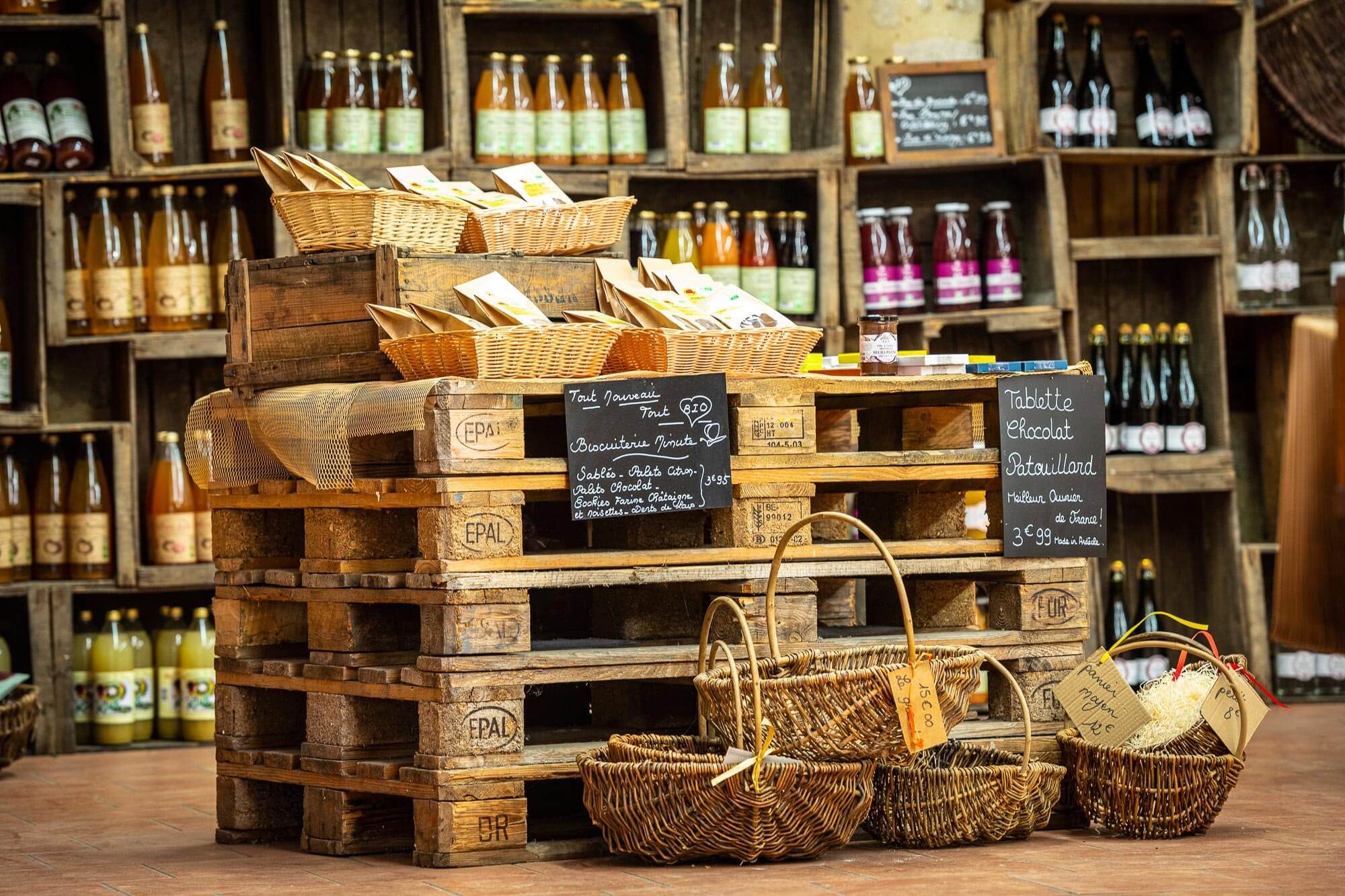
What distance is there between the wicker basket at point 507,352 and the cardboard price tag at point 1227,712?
1.38 m

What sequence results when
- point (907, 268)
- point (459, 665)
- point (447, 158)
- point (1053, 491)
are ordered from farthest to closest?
point (907, 268)
point (447, 158)
point (1053, 491)
point (459, 665)

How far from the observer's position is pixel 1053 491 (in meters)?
3.81

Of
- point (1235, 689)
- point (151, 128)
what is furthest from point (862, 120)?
point (1235, 689)

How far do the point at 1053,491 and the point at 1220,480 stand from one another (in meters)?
2.46

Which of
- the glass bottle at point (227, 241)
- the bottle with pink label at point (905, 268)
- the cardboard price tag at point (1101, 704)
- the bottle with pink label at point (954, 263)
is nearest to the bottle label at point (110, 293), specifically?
the glass bottle at point (227, 241)

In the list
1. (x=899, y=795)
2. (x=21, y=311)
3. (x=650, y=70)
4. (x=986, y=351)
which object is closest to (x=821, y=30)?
(x=650, y=70)

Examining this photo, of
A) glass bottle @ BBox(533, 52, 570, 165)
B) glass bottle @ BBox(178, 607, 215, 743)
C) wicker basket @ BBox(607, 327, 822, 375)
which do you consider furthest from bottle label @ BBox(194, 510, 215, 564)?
wicker basket @ BBox(607, 327, 822, 375)

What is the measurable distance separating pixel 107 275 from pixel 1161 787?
3.62 m

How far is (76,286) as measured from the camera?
222 inches

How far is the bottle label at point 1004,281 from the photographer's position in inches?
236

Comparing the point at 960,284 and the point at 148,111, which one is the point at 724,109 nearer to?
the point at 960,284

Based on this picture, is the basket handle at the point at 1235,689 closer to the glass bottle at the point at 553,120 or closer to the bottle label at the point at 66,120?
the glass bottle at the point at 553,120

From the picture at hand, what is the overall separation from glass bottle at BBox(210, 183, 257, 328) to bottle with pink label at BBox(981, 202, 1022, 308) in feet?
7.98

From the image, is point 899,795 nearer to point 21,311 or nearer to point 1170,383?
point 1170,383
